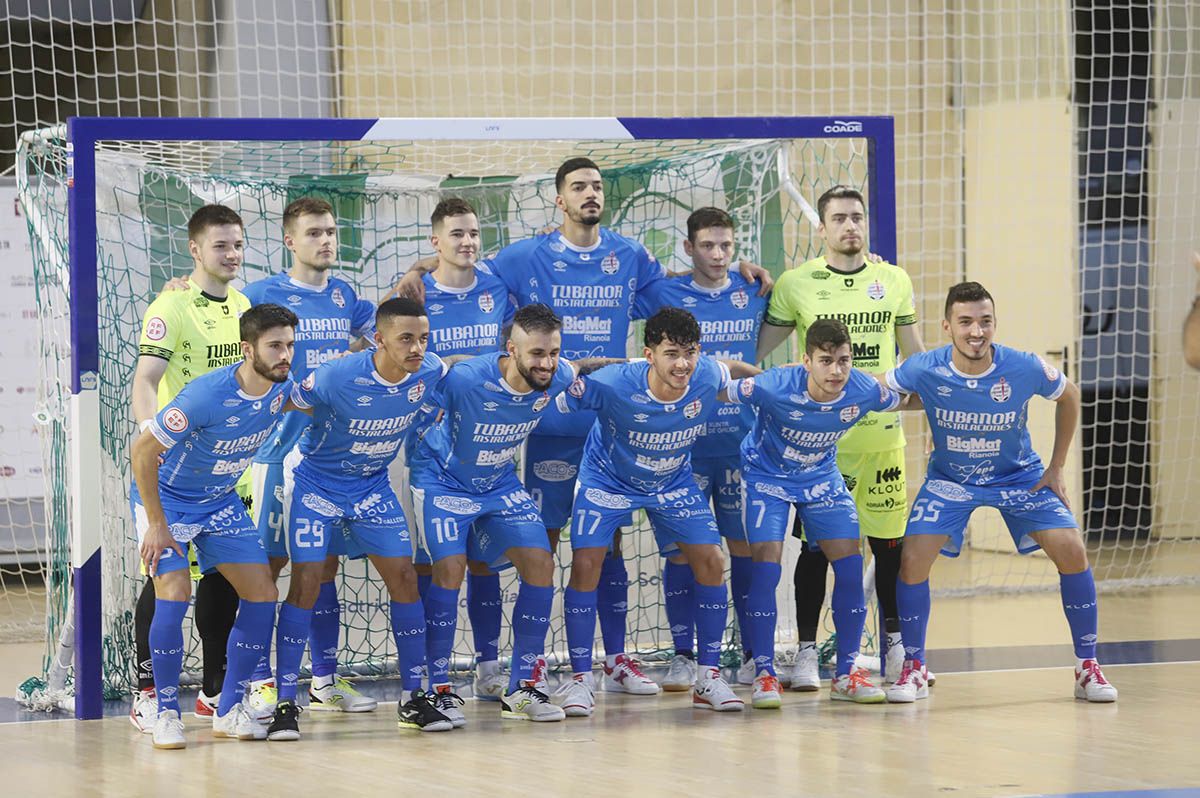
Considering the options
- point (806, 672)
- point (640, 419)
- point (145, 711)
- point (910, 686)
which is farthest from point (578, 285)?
point (145, 711)

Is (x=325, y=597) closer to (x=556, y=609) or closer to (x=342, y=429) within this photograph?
(x=342, y=429)

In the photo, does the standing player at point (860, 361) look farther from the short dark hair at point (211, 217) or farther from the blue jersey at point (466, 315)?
the short dark hair at point (211, 217)

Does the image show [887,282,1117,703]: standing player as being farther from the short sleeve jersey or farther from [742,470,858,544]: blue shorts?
the short sleeve jersey

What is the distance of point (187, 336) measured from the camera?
5.33 m

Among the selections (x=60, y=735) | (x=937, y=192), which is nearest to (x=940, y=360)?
(x=60, y=735)

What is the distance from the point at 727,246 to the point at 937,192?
5.05 metres

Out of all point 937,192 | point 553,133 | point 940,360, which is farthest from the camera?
point 937,192

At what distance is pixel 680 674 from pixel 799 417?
45.9 inches

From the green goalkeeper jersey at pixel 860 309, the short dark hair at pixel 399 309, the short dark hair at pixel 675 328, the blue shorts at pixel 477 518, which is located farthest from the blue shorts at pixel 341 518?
the green goalkeeper jersey at pixel 860 309

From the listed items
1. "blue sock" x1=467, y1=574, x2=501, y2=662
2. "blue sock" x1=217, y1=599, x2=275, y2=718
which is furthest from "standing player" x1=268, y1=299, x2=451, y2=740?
"blue sock" x1=467, y1=574, x2=501, y2=662

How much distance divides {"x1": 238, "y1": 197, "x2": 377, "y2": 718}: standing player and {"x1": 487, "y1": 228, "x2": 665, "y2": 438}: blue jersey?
0.64m

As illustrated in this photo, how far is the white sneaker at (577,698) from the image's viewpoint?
5.32 metres

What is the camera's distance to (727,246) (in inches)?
229

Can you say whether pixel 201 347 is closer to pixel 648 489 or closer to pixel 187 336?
pixel 187 336
